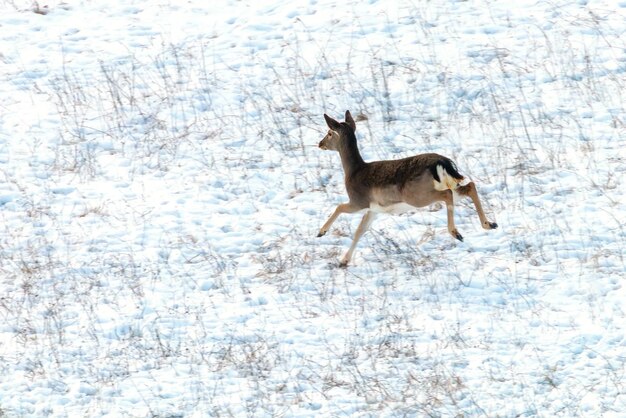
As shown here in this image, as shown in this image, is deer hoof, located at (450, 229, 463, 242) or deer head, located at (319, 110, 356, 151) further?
deer head, located at (319, 110, 356, 151)

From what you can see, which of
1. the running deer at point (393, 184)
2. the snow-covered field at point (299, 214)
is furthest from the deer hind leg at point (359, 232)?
the snow-covered field at point (299, 214)

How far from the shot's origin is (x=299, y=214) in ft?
38.7

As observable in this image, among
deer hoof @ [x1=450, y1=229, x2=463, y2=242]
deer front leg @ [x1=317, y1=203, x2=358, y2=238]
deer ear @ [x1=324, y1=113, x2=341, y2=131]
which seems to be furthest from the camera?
deer ear @ [x1=324, y1=113, x2=341, y2=131]

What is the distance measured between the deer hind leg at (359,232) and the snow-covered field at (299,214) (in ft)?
0.51

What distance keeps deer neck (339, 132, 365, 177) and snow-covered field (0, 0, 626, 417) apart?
0.61m

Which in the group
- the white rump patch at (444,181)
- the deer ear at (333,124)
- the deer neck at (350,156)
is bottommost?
the deer neck at (350,156)

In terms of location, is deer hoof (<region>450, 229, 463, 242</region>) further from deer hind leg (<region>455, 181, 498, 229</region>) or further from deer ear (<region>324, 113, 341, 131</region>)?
deer ear (<region>324, 113, 341, 131</region>)

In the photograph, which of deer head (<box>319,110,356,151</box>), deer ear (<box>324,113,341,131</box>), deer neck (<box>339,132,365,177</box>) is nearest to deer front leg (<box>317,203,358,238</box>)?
deer neck (<box>339,132,365,177</box>)

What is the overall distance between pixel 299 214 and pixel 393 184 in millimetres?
1521

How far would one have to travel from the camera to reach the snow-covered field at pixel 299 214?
8.47 metres

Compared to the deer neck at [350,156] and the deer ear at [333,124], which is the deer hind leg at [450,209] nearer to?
the deer neck at [350,156]

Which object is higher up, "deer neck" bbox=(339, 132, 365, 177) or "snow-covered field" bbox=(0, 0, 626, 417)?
"deer neck" bbox=(339, 132, 365, 177)

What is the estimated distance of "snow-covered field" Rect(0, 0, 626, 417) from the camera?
27.8ft

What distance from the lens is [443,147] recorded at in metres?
12.9
